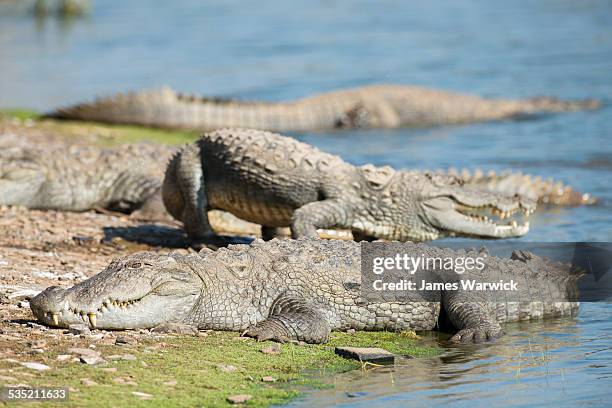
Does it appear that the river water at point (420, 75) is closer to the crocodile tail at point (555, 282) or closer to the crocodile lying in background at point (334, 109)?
the crocodile tail at point (555, 282)

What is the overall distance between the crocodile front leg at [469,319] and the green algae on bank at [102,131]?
8.35m

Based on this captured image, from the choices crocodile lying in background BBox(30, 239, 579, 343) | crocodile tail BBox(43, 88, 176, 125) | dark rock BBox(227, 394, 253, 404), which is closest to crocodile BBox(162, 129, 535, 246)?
crocodile lying in background BBox(30, 239, 579, 343)

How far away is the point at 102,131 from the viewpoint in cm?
1567

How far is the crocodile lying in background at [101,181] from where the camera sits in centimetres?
1093

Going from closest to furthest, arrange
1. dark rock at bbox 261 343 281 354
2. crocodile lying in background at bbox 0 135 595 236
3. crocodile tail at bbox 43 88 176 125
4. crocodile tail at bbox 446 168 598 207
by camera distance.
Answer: dark rock at bbox 261 343 281 354 → crocodile lying in background at bbox 0 135 595 236 → crocodile tail at bbox 446 168 598 207 → crocodile tail at bbox 43 88 176 125

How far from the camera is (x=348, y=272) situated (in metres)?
6.77

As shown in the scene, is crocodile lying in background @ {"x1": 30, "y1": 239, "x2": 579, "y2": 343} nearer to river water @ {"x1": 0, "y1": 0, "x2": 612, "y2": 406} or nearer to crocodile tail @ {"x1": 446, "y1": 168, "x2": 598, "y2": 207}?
river water @ {"x1": 0, "y1": 0, "x2": 612, "y2": 406}

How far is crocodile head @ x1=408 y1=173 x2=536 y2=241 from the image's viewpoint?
8617mm

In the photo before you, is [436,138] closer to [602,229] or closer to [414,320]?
[602,229]

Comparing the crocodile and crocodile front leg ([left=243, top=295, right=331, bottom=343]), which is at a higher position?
the crocodile

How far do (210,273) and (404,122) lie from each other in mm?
12246

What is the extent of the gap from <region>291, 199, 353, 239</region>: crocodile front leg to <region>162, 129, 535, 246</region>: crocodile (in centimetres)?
1

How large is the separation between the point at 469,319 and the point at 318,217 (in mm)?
1891

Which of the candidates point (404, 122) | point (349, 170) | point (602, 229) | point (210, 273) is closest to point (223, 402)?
point (210, 273)
